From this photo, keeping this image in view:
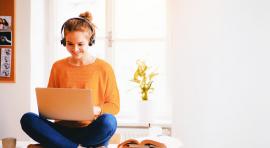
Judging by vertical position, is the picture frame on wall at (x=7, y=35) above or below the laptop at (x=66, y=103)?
above

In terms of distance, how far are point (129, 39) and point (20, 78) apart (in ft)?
3.18

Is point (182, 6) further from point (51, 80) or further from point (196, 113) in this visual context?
point (51, 80)

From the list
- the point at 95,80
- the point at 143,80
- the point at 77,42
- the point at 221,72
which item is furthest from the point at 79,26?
the point at 221,72

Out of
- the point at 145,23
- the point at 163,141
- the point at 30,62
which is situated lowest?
the point at 163,141

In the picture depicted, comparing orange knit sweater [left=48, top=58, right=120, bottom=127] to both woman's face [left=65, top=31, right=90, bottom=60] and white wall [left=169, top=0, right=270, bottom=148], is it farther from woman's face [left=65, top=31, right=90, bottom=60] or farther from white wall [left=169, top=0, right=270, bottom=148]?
white wall [left=169, top=0, right=270, bottom=148]

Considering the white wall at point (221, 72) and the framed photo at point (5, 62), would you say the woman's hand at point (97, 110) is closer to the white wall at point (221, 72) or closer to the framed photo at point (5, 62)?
the white wall at point (221, 72)

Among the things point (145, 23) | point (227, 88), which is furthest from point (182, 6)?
point (227, 88)

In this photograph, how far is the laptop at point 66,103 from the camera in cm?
157

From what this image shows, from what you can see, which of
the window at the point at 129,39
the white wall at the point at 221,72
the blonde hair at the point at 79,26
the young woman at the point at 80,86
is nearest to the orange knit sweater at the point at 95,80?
the young woman at the point at 80,86

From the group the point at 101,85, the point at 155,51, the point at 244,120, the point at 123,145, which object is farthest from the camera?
the point at 155,51

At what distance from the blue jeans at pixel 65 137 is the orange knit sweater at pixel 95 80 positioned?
19 centimetres

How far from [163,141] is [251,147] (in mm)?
973

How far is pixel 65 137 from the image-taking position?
1667 millimetres

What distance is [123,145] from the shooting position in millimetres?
1671
